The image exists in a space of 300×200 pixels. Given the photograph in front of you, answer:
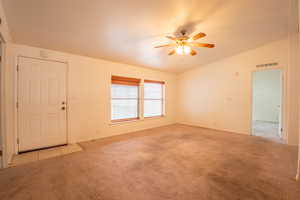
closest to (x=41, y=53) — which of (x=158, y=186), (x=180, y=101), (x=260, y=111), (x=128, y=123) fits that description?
(x=128, y=123)

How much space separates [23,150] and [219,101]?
574 cm

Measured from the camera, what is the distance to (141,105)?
16.0ft

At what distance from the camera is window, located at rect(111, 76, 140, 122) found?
14.0 feet

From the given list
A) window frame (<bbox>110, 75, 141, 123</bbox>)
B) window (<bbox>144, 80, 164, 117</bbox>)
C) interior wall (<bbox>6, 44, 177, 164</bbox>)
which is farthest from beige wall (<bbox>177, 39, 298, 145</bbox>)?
interior wall (<bbox>6, 44, 177, 164</bbox>)

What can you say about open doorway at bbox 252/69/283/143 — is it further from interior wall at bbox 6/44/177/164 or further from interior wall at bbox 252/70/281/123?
interior wall at bbox 6/44/177/164

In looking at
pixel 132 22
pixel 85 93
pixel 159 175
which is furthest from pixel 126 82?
pixel 159 175

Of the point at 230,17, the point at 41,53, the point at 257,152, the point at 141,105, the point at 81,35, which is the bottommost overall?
the point at 257,152

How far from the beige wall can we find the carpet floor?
151 cm

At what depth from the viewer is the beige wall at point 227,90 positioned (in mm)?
3809

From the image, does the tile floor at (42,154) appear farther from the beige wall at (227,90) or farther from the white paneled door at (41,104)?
the beige wall at (227,90)

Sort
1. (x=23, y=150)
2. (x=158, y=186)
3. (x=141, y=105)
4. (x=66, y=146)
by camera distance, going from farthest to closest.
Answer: (x=141, y=105)
(x=66, y=146)
(x=23, y=150)
(x=158, y=186)

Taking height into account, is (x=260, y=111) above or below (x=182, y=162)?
above

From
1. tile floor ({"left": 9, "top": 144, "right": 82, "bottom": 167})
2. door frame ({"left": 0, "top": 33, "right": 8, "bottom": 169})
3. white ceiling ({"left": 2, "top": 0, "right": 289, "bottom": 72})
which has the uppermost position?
white ceiling ({"left": 2, "top": 0, "right": 289, "bottom": 72})

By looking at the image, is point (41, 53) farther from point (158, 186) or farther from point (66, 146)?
point (158, 186)
